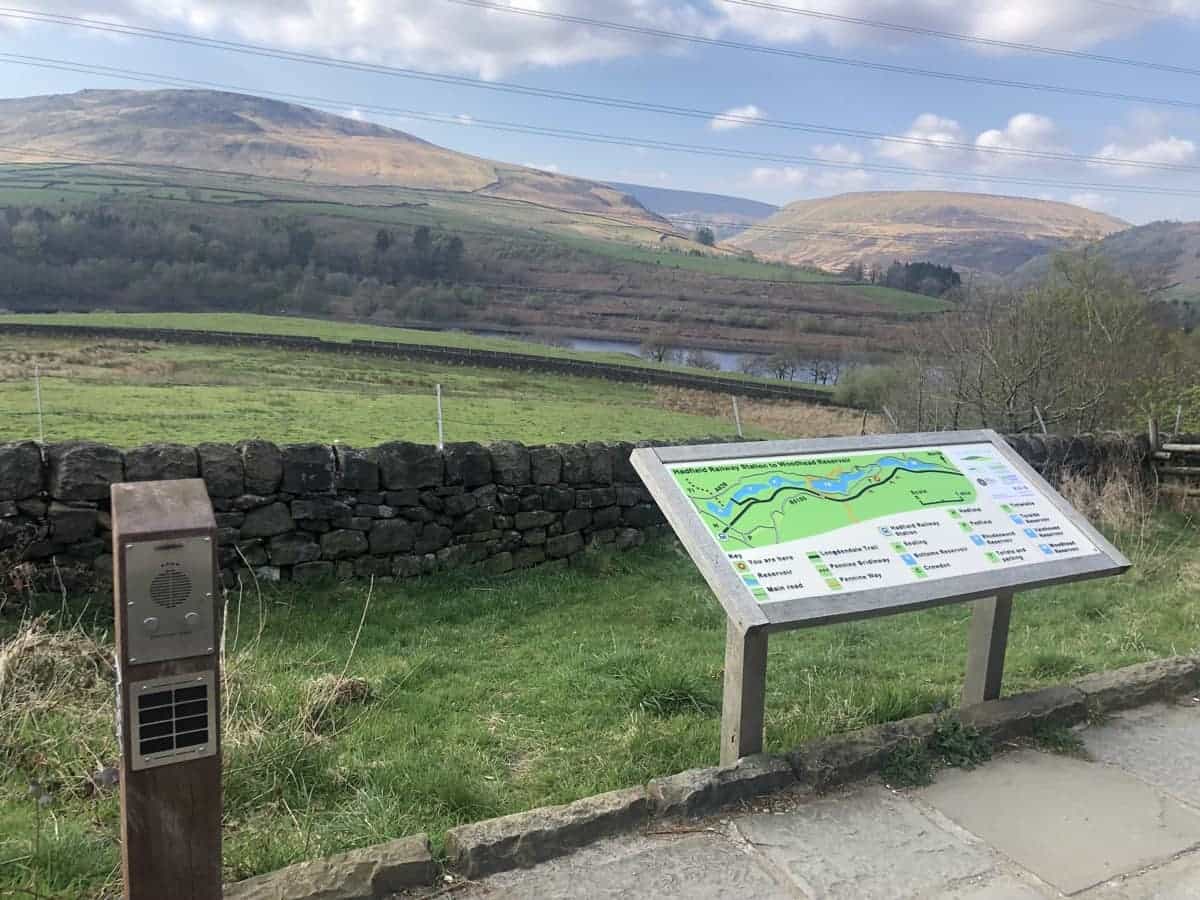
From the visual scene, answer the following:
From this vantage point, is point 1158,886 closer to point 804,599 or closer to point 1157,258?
point 804,599

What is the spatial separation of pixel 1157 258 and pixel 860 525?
128 feet

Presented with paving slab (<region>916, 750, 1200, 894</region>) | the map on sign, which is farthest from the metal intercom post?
paving slab (<region>916, 750, 1200, 894</region>)

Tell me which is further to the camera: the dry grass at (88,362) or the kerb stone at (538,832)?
the dry grass at (88,362)

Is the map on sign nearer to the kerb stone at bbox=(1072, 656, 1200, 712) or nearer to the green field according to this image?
the kerb stone at bbox=(1072, 656, 1200, 712)

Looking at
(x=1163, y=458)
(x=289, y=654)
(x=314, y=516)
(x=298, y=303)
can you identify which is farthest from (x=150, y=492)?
(x=298, y=303)

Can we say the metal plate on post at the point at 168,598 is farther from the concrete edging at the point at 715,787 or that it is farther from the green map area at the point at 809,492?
the green map area at the point at 809,492

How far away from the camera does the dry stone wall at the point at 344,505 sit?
589cm

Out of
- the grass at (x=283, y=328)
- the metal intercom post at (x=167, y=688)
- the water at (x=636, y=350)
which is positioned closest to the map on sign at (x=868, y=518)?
the metal intercom post at (x=167, y=688)

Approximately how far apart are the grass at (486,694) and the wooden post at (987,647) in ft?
0.90

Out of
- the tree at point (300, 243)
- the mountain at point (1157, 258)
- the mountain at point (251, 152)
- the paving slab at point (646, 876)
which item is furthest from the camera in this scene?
the mountain at point (251, 152)

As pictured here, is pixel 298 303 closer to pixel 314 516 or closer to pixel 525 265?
pixel 525 265

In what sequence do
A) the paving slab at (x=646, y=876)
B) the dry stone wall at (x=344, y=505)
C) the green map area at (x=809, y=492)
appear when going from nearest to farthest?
1. the paving slab at (x=646, y=876)
2. the green map area at (x=809, y=492)
3. the dry stone wall at (x=344, y=505)

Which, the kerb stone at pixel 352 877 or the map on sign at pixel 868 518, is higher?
the map on sign at pixel 868 518

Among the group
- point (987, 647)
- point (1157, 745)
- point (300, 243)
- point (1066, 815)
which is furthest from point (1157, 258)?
point (300, 243)
